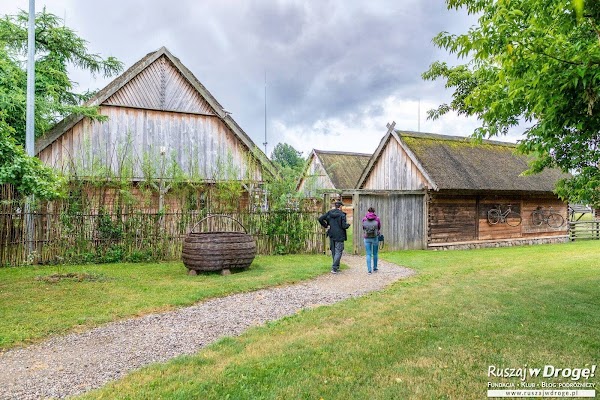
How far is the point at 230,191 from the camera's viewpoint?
1318 cm

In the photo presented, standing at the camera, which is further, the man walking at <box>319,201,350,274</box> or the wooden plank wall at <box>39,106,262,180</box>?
the wooden plank wall at <box>39,106,262,180</box>

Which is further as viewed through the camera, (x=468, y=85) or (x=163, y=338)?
(x=468, y=85)

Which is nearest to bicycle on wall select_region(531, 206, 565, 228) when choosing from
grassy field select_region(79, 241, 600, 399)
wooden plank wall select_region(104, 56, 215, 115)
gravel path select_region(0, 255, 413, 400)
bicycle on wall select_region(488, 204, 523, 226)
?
bicycle on wall select_region(488, 204, 523, 226)

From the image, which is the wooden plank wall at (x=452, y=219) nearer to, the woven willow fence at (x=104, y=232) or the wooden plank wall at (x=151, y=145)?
the woven willow fence at (x=104, y=232)

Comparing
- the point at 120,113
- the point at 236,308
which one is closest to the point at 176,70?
the point at 120,113

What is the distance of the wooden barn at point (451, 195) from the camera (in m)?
16.9

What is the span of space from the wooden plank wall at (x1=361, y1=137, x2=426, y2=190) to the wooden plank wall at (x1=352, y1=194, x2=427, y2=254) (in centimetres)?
103

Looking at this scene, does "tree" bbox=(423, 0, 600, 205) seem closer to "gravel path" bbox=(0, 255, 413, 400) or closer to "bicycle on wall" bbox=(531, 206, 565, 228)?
"gravel path" bbox=(0, 255, 413, 400)

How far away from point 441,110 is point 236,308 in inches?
417

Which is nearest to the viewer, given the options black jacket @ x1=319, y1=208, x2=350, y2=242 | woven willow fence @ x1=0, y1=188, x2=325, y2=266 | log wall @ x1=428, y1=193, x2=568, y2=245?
black jacket @ x1=319, y1=208, x2=350, y2=242

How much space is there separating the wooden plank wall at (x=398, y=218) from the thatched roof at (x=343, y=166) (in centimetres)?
1380

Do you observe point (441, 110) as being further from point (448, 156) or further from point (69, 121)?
point (69, 121)

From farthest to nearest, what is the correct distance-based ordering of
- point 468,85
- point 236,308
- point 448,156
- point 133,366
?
point 448,156, point 468,85, point 236,308, point 133,366

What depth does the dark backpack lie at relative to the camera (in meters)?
10.6
